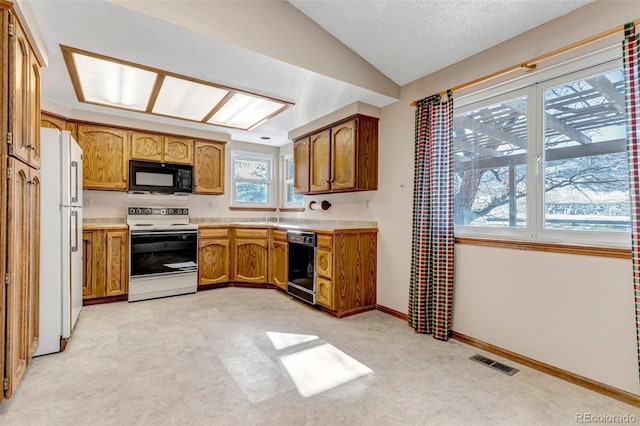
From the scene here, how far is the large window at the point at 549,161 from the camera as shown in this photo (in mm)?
2008

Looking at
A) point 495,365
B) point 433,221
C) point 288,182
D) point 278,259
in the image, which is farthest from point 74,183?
point 495,365

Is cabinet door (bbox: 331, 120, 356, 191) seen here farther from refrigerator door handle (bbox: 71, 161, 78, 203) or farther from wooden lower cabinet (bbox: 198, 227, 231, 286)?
refrigerator door handle (bbox: 71, 161, 78, 203)

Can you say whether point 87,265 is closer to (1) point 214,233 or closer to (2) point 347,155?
(1) point 214,233

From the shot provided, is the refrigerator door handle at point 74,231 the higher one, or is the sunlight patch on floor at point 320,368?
the refrigerator door handle at point 74,231

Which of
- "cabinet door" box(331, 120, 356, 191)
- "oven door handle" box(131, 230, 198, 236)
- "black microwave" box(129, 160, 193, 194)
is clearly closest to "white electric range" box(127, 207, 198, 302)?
"oven door handle" box(131, 230, 198, 236)

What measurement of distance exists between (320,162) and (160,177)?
2198 mm

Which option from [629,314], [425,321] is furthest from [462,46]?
[425,321]

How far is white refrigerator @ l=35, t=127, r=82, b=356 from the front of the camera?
7.80ft

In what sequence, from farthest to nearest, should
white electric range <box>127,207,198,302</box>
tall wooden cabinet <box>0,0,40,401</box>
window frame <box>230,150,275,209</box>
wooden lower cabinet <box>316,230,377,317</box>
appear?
1. window frame <box>230,150,275,209</box>
2. white electric range <box>127,207,198,302</box>
3. wooden lower cabinet <box>316,230,377,317</box>
4. tall wooden cabinet <box>0,0,40,401</box>

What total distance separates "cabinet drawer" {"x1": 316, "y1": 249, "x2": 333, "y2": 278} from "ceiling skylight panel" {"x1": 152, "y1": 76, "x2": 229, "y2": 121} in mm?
1978

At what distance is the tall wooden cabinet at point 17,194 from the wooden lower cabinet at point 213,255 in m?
2.14

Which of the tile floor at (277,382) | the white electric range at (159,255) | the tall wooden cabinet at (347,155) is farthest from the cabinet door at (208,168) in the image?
the tile floor at (277,382)

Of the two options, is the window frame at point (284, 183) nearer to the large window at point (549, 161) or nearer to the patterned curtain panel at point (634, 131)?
the large window at point (549, 161)

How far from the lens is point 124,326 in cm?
302
